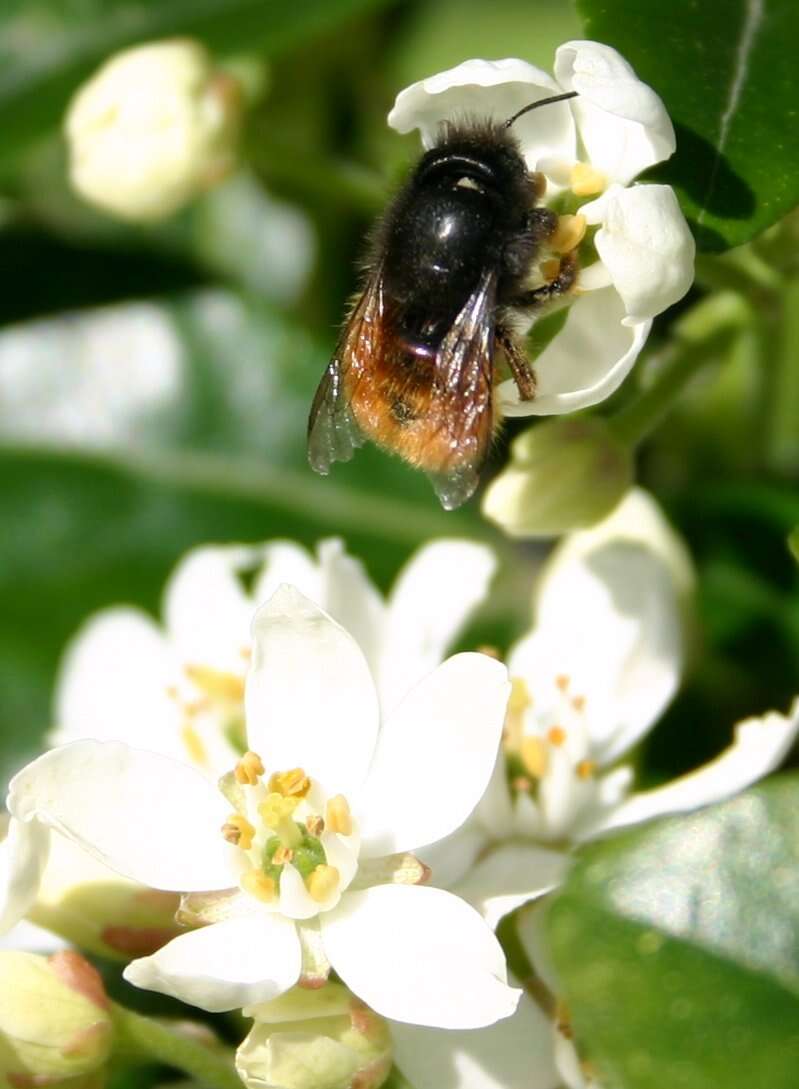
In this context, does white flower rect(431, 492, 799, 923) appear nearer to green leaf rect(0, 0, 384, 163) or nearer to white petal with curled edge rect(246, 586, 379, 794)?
white petal with curled edge rect(246, 586, 379, 794)

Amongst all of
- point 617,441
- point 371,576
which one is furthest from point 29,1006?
point 371,576

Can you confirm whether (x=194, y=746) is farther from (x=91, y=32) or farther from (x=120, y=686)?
(x=91, y=32)

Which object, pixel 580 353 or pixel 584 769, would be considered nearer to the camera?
pixel 580 353

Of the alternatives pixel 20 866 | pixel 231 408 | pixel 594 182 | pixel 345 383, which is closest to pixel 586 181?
pixel 594 182

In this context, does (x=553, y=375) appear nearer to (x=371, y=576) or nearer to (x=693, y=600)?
(x=693, y=600)

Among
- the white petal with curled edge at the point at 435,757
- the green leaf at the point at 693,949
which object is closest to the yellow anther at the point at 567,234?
the white petal with curled edge at the point at 435,757
